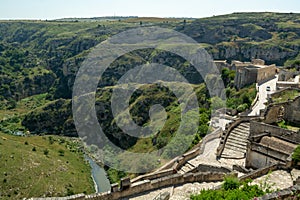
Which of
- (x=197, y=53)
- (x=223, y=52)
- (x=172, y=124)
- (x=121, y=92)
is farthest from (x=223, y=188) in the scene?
(x=223, y=52)

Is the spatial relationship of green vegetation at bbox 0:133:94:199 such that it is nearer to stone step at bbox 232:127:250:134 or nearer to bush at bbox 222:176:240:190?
stone step at bbox 232:127:250:134

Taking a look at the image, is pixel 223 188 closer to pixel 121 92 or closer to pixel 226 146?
pixel 226 146

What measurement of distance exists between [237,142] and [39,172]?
4498 centimetres

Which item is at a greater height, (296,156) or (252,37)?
(252,37)

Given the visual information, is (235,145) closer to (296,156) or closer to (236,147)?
(236,147)

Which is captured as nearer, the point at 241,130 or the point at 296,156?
the point at 296,156

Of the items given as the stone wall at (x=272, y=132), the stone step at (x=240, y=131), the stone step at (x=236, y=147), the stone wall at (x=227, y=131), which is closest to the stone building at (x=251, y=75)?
the stone wall at (x=227, y=131)

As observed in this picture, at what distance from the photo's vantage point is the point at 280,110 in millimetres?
22688

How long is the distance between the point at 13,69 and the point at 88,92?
76938 mm

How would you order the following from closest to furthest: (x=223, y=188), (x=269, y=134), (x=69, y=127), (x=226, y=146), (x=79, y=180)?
1. (x=223, y=188)
2. (x=269, y=134)
3. (x=226, y=146)
4. (x=79, y=180)
5. (x=69, y=127)

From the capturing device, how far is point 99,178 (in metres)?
63.3

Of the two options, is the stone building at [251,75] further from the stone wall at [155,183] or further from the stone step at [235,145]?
the stone wall at [155,183]

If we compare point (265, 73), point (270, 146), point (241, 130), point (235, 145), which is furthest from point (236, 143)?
point (265, 73)

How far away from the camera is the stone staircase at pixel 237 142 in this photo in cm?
2117
